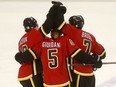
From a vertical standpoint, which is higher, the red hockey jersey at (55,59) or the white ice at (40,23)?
the red hockey jersey at (55,59)

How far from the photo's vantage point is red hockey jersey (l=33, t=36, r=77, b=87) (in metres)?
1.61

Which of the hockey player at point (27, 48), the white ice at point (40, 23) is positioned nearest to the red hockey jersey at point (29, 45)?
the hockey player at point (27, 48)

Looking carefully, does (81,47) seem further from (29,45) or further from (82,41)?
(29,45)

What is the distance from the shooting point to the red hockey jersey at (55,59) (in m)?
1.61

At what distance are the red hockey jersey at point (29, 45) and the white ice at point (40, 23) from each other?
750 millimetres

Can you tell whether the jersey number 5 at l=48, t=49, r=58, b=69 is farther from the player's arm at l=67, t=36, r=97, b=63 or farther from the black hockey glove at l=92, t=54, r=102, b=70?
the black hockey glove at l=92, t=54, r=102, b=70

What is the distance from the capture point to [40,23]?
3.62m

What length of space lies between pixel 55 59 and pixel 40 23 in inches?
80.2

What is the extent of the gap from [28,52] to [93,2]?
9.88 ft

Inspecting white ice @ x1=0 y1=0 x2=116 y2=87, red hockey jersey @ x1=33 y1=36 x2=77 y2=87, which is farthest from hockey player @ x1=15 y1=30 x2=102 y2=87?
white ice @ x1=0 y1=0 x2=116 y2=87

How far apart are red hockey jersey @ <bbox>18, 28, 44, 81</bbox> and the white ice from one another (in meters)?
0.75

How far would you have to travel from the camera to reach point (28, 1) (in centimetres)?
448

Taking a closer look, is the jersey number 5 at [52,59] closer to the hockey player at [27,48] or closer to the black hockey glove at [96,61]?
the hockey player at [27,48]

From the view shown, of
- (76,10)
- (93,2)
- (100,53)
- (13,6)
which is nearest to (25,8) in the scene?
(13,6)
